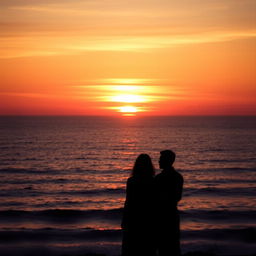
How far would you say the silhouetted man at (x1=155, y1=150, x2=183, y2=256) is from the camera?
563cm

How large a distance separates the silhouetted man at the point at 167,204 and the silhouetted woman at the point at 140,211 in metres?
0.18

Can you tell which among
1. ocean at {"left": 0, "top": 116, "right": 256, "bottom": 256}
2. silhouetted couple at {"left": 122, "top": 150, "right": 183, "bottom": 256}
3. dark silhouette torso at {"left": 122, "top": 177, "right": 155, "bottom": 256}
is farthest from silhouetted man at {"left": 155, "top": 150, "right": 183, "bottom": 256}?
ocean at {"left": 0, "top": 116, "right": 256, "bottom": 256}

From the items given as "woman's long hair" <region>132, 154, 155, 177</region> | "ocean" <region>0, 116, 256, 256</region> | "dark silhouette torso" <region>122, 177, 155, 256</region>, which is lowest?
"ocean" <region>0, 116, 256, 256</region>

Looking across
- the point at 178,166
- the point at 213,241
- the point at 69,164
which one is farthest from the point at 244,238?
the point at 69,164

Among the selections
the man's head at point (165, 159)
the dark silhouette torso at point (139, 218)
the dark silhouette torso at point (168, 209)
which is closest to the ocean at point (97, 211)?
the dark silhouette torso at point (168, 209)

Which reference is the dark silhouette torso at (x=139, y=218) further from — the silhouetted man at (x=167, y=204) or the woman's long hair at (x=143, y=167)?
the silhouetted man at (x=167, y=204)

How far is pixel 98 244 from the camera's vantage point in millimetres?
11523

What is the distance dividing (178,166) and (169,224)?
29285 mm

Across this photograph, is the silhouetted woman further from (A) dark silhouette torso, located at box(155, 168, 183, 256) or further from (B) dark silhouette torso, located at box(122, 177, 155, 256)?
(A) dark silhouette torso, located at box(155, 168, 183, 256)

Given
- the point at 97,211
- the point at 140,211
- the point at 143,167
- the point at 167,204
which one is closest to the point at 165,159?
the point at 143,167

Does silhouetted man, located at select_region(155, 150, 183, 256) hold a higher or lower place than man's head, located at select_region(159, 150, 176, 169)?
lower

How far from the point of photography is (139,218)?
5508 millimetres

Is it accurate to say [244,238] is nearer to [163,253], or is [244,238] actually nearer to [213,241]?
[213,241]

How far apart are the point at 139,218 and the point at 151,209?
0.79 ft
